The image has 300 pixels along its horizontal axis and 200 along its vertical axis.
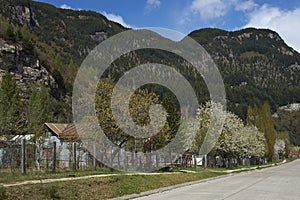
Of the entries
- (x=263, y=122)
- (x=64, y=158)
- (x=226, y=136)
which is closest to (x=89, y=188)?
(x=64, y=158)

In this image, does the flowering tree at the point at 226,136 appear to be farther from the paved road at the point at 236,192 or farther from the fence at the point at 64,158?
the paved road at the point at 236,192

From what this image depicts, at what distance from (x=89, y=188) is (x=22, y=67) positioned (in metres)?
71.4

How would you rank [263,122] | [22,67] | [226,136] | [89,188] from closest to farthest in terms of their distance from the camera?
[89,188]
[226,136]
[22,67]
[263,122]

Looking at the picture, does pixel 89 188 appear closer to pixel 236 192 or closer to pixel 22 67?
pixel 236 192

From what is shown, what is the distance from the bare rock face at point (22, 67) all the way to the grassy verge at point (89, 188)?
60.6m

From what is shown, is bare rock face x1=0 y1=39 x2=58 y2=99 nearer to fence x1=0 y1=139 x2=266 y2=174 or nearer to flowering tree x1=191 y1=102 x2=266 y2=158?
flowering tree x1=191 y1=102 x2=266 y2=158

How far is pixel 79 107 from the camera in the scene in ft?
96.9

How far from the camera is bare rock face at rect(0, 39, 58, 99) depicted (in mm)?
79438

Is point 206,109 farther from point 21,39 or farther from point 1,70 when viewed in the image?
point 21,39

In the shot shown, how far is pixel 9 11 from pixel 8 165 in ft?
591

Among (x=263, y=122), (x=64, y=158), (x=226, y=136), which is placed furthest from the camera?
(x=263, y=122)

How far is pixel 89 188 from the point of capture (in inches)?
646

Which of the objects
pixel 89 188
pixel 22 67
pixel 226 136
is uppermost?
pixel 22 67

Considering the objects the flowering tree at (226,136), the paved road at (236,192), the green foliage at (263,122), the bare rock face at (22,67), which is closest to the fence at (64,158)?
the paved road at (236,192)
